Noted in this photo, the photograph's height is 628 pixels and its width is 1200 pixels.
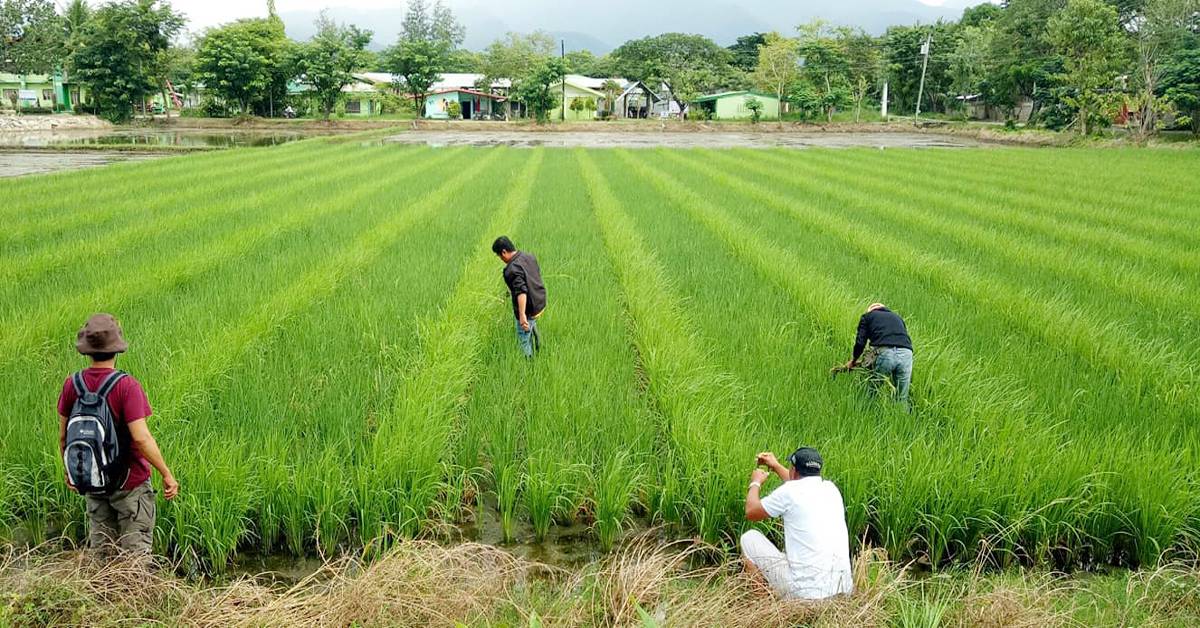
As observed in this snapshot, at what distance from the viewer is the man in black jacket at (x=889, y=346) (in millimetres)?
4246

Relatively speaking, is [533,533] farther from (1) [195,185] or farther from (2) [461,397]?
(1) [195,185]

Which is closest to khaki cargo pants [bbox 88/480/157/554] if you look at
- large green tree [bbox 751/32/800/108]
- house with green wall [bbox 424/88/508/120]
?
house with green wall [bbox 424/88/508/120]

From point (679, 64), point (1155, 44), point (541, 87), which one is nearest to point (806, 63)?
point (679, 64)

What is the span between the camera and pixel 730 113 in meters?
51.9

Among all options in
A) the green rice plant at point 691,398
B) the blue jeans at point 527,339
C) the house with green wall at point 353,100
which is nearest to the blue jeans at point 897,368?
the green rice plant at point 691,398

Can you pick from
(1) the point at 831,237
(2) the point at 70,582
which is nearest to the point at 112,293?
(2) the point at 70,582

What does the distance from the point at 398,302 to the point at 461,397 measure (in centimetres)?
218

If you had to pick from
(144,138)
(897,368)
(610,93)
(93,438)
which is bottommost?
(897,368)

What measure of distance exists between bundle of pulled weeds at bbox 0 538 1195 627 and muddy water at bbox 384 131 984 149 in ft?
88.8

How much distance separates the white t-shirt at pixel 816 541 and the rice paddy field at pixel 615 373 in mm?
728

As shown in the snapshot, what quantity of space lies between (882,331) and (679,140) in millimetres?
32367

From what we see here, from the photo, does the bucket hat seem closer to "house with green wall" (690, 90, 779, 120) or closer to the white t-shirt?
the white t-shirt

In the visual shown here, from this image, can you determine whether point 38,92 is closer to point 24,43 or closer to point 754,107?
point 24,43

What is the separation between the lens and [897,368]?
14.2 ft
